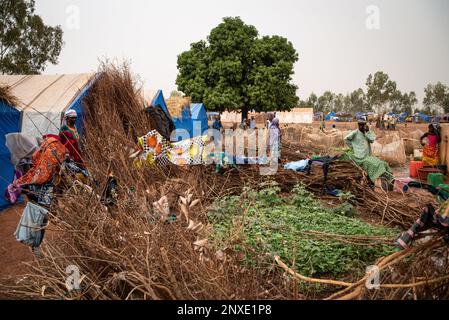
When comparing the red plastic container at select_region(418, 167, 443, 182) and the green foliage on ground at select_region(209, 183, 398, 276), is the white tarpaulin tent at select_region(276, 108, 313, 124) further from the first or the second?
the green foliage on ground at select_region(209, 183, 398, 276)

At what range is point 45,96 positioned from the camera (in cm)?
764

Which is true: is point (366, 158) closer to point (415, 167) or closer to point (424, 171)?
point (424, 171)

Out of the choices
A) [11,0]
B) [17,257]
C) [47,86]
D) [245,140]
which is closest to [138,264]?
[17,257]

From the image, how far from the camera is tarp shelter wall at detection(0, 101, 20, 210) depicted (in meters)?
6.44

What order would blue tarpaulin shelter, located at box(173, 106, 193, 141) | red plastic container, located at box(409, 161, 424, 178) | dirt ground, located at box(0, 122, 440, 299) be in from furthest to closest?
blue tarpaulin shelter, located at box(173, 106, 193, 141), red plastic container, located at box(409, 161, 424, 178), dirt ground, located at box(0, 122, 440, 299)

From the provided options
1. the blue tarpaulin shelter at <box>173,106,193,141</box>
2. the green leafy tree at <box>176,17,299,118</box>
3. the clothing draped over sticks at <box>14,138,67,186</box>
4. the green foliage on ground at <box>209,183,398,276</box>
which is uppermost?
the green leafy tree at <box>176,17,299,118</box>

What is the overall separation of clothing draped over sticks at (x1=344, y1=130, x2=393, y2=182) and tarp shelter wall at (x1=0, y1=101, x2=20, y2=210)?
6.09 m

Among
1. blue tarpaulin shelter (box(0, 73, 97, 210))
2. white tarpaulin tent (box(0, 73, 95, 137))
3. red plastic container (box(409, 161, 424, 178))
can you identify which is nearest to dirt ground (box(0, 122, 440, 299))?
blue tarpaulin shelter (box(0, 73, 97, 210))

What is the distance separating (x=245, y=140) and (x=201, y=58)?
479 inches

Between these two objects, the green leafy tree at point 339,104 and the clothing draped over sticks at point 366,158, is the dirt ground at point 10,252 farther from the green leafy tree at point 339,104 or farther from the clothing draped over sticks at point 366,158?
the green leafy tree at point 339,104

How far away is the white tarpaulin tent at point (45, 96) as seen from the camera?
23.4 feet

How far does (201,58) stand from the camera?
23078 millimetres
